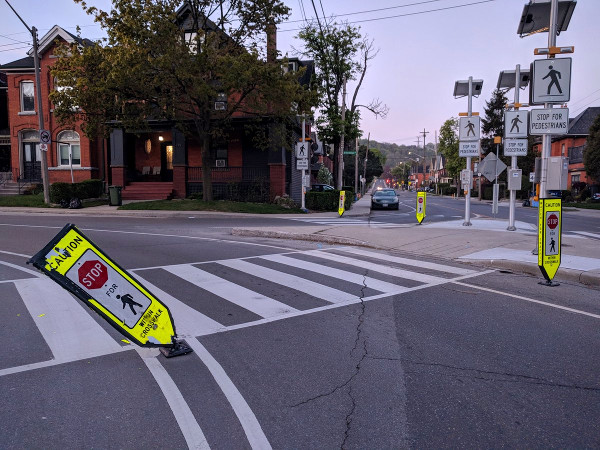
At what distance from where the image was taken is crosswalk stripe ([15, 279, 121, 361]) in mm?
4699

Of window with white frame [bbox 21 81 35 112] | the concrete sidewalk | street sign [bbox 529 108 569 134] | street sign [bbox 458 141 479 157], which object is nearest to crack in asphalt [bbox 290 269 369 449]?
the concrete sidewalk

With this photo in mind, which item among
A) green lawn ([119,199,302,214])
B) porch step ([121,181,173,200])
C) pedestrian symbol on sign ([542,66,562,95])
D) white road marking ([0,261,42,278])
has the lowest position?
white road marking ([0,261,42,278])

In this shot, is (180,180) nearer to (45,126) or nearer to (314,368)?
(45,126)

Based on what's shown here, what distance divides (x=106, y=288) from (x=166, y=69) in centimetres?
1726

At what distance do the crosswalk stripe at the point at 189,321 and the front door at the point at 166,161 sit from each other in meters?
25.6

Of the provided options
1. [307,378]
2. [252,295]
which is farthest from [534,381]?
[252,295]

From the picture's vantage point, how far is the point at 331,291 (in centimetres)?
718

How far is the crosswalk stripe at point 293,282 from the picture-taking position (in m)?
6.87

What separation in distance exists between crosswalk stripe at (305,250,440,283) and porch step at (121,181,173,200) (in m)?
19.2

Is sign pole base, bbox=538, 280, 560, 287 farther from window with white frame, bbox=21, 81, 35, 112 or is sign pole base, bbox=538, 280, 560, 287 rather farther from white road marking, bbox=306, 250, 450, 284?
window with white frame, bbox=21, 81, 35, 112

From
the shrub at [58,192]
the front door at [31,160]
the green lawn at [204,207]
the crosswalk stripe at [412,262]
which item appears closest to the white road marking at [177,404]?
the crosswalk stripe at [412,262]

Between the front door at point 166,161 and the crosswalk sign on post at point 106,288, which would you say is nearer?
the crosswalk sign on post at point 106,288

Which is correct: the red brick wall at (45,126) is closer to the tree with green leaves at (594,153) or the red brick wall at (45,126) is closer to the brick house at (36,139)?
the brick house at (36,139)

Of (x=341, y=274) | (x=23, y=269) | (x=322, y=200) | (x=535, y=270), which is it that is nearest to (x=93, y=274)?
(x=341, y=274)
